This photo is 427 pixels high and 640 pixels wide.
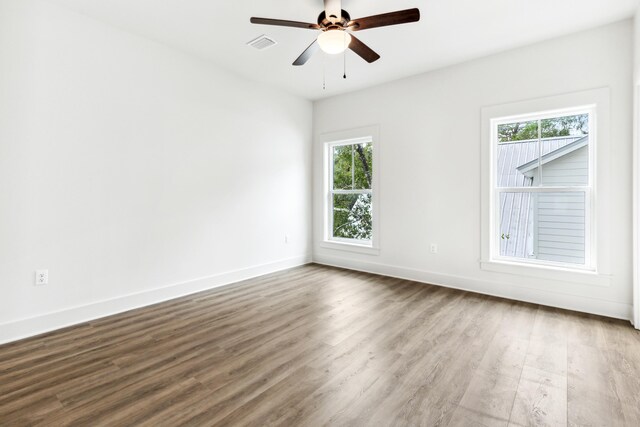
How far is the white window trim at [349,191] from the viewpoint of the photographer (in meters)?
4.71

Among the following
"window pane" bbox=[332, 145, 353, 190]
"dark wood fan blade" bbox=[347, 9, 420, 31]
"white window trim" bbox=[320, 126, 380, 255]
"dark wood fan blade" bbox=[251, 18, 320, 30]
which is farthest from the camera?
"window pane" bbox=[332, 145, 353, 190]

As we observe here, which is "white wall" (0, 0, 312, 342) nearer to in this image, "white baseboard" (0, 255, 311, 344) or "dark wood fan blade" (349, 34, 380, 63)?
"white baseboard" (0, 255, 311, 344)

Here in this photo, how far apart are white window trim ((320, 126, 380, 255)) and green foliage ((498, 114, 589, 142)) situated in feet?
5.49

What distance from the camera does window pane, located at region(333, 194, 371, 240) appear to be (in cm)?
501

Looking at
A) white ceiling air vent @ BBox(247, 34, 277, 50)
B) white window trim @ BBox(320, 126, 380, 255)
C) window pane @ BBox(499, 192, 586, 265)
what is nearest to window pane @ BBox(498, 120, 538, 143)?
window pane @ BBox(499, 192, 586, 265)

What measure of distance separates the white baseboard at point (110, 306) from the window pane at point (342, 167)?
6.32 ft

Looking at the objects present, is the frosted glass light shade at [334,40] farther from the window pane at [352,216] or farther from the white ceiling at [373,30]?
the window pane at [352,216]

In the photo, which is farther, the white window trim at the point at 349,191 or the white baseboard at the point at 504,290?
the white window trim at the point at 349,191

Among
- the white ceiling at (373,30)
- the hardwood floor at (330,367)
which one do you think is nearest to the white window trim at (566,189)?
the hardwood floor at (330,367)

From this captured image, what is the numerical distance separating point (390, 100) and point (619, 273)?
10.8ft

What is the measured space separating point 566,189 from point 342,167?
305cm

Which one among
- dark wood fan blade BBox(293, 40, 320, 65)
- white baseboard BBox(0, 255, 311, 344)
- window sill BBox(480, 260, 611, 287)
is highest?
dark wood fan blade BBox(293, 40, 320, 65)

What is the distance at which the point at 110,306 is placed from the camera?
10.2ft

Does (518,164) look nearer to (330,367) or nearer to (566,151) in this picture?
(566,151)
